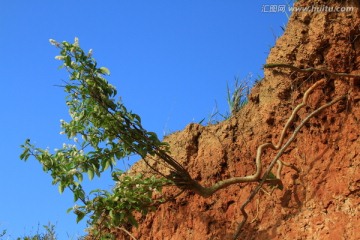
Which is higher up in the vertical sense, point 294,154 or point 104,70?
point 104,70

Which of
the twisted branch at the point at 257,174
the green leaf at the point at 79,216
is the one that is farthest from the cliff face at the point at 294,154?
the green leaf at the point at 79,216

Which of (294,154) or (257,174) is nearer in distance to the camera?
(257,174)

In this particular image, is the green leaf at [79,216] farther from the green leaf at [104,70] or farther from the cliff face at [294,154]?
the cliff face at [294,154]

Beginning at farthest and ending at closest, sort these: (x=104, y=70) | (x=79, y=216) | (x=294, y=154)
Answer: (x=294, y=154)
(x=79, y=216)
(x=104, y=70)

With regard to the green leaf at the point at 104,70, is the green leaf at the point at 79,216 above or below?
below

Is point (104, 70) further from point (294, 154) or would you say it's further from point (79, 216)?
point (294, 154)

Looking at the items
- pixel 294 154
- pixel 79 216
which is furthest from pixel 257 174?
pixel 79 216

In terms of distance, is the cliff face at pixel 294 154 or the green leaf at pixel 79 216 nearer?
the cliff face at pixel 294 154

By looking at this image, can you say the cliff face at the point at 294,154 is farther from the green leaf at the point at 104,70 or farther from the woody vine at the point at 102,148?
the green leaf at the point at 104,70

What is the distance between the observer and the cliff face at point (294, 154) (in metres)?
6.68

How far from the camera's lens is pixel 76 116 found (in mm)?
6961

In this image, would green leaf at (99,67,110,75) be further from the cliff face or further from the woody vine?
the cliff face

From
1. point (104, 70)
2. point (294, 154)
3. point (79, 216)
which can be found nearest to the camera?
point (104, 70)

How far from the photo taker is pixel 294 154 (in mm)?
7352
